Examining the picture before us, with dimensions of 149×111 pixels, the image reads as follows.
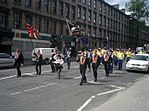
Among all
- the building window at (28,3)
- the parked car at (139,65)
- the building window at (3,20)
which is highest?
the building window at (28,3)

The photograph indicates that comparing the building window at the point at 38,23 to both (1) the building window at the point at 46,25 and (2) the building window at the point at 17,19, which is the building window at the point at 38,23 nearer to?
(1) the building window at the point at 46,25

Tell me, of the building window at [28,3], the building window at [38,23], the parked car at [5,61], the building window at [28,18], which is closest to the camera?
the parked car at [5,61]

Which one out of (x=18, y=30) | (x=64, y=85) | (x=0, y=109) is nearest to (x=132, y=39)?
(x=18, y=30)

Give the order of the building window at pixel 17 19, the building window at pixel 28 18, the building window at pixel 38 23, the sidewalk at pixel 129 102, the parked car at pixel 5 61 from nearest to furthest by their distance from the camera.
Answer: the sidewalk at pixel 129 102, the parked car at pixel 5 61, the building window at pixel 17 19, the building window at pixel 28 18, the building window at pixel 38 23

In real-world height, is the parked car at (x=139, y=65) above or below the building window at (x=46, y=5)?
below

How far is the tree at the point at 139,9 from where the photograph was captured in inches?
2911

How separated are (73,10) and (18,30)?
1509cm

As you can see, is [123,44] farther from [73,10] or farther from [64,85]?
[64,85]

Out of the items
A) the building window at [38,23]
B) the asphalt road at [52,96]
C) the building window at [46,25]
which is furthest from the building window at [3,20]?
the asphalt road at [52,96]

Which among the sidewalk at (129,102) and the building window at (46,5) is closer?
the sidewalk at (129,102)

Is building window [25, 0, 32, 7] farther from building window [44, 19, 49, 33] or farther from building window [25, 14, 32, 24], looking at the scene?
building window [44, 19, 49, 33]

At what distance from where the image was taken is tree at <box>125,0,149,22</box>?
7394 cm

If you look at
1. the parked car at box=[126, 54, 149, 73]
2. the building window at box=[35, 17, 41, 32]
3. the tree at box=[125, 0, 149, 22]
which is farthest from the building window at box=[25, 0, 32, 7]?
the tree at box=[125, 0, 149, 22]

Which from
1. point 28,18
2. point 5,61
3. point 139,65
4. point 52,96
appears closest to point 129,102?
point 52,96
